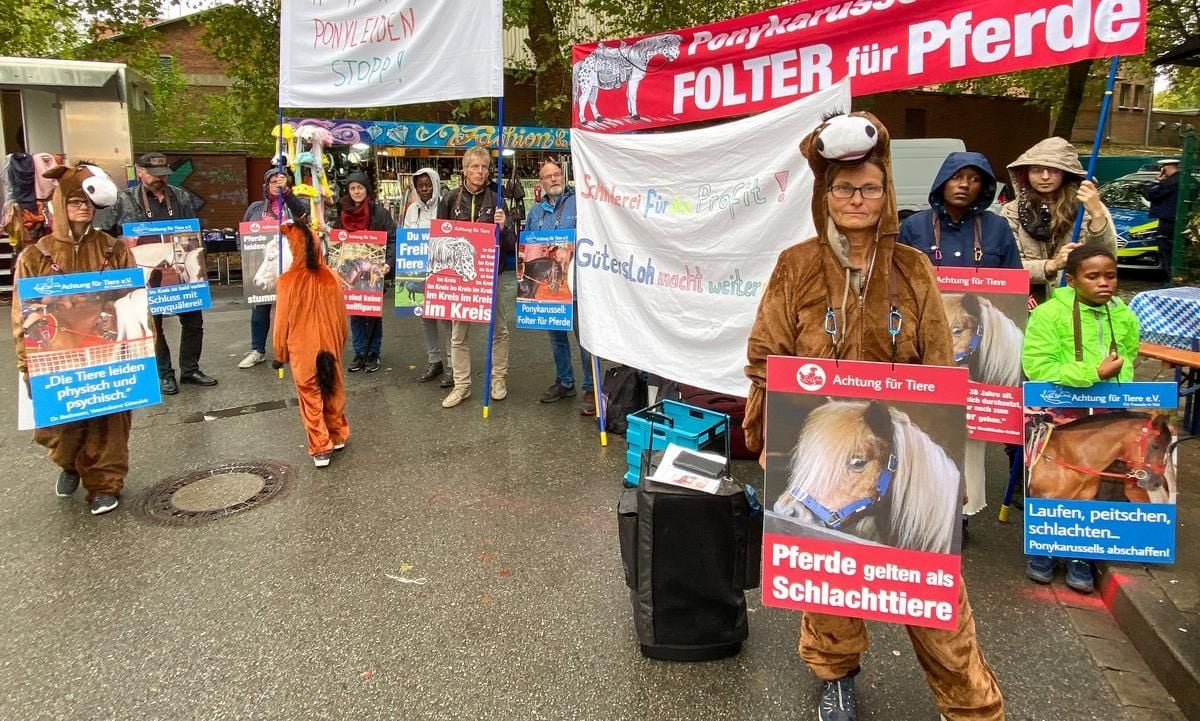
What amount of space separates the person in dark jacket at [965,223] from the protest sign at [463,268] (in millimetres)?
3213

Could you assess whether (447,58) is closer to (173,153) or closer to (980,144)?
(173,153)

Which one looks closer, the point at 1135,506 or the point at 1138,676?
the point at 1138,676

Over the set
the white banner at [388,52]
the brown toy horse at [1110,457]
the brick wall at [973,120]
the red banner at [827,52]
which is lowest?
the brown toy horse at [1110,457]

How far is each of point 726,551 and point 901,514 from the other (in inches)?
33.9

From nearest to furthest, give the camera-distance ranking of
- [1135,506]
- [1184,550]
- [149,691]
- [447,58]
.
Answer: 1. [149,691]
2. [1135,506]
3. [1184,550]
4. [447,58]

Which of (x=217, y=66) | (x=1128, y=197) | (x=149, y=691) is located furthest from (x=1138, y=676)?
(x=217, y=66)

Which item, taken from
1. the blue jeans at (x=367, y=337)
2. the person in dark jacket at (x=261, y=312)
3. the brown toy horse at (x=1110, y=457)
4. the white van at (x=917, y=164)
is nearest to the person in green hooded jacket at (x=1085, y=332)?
the brown toy horse at (x=1110, y=457)

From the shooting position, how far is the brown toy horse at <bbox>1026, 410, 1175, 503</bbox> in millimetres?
3344

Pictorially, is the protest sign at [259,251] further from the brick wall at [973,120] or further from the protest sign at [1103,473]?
the brick wall at [973,120]

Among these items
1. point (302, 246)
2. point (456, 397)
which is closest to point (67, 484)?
point (302, 246)

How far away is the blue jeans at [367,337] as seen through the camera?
7.82 metres

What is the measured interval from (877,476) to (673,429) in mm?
2200

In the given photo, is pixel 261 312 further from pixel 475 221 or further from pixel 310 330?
pixel 310 330

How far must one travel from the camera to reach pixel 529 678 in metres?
2.92
